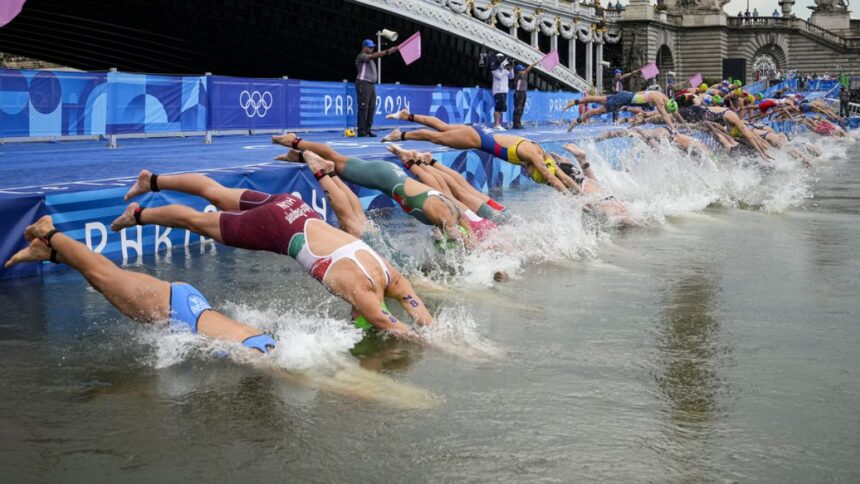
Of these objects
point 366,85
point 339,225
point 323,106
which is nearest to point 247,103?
point 366,85

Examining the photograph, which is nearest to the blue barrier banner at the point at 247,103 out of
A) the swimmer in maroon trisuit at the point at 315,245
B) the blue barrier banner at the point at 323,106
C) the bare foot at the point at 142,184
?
the blue barrier banner at the point at 323,106

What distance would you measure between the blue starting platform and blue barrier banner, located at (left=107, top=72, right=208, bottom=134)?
1.10 ft

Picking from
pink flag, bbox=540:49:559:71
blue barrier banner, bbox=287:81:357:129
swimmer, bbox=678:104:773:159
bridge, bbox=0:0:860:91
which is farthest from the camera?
bridge, bbox=0:0:860:91

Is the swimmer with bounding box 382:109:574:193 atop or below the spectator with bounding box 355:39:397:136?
below

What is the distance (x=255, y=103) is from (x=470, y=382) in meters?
16.1

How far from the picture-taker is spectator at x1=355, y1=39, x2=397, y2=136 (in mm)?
21406

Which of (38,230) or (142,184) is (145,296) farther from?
(142,184)

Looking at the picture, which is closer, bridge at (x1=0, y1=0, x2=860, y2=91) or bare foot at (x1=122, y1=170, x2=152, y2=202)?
bare foot at (x1=122, y1=170, x2=152, y2=202)

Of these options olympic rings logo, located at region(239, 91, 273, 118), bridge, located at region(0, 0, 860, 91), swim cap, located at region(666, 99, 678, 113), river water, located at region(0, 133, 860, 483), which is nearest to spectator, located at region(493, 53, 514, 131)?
swim cap, located at region(666, 99, 678, 113)

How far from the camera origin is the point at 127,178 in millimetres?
12000

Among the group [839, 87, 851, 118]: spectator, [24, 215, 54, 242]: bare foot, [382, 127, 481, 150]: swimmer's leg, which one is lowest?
[24, 215, 54, 242]: bare foot

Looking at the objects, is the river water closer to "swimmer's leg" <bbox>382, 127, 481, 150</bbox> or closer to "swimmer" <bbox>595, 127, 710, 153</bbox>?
"swimmer's leg" <bbox>382, 127, 481, 150</bbox>

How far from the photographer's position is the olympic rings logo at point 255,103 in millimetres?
21188

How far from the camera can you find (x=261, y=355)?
6641mm
